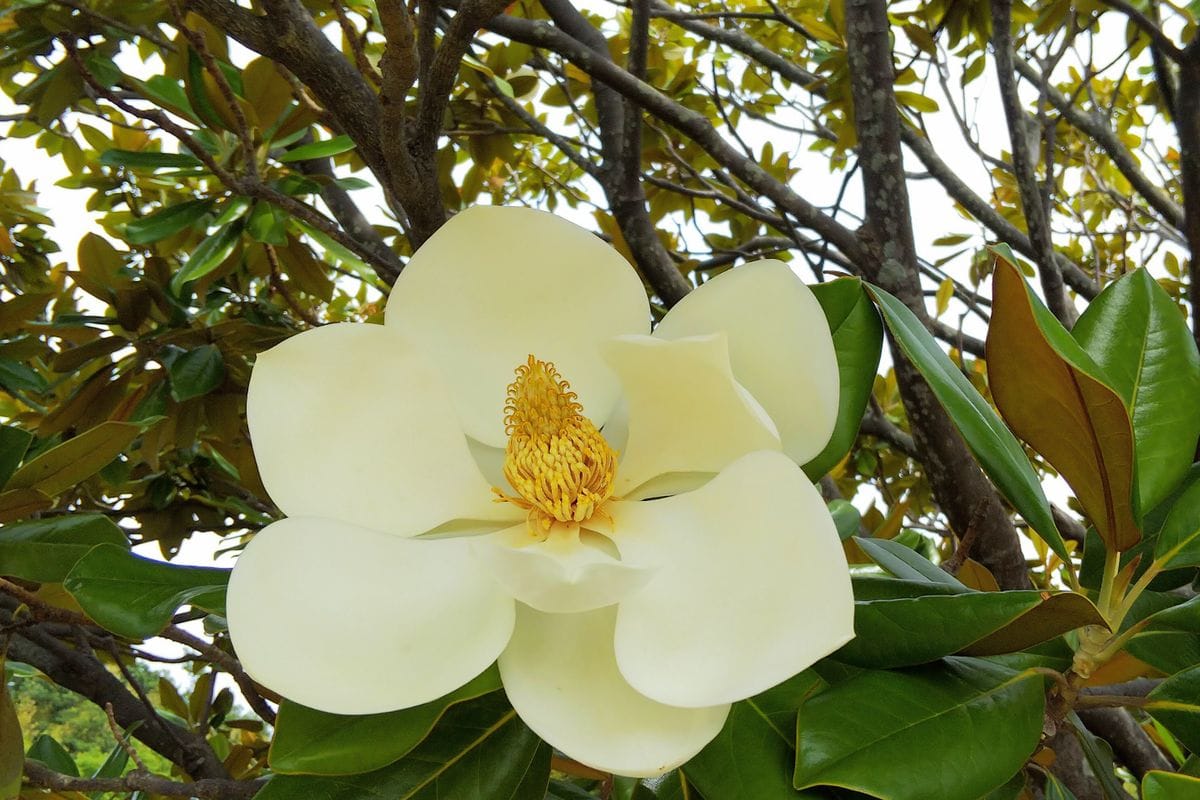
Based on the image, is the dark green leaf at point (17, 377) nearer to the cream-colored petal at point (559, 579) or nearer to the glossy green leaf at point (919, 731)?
the cream-colored petal at point (559, 579)

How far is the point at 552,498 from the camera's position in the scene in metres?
0.58

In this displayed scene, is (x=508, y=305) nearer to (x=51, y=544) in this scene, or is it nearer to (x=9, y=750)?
(x=51, y=544)

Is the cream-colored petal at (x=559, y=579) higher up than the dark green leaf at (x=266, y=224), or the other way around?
the dark green leaf at (x=266, y=224)

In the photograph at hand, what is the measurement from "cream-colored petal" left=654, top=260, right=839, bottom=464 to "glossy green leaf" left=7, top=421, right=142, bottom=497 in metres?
0.56

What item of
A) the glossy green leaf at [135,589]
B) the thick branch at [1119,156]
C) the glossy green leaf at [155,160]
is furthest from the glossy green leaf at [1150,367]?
the thick branch at [1119,156]

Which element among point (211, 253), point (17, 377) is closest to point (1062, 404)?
point (211, 253)

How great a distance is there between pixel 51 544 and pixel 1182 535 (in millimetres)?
841

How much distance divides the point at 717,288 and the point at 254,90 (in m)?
0.99

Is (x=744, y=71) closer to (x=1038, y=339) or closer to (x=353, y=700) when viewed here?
(x=1038, y=339)

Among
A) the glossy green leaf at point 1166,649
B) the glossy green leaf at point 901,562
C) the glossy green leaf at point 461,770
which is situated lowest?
the glossy green leaf at point 461,770

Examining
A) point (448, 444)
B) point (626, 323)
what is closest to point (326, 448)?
point (448, 444)

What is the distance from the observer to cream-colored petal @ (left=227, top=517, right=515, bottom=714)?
45 cm

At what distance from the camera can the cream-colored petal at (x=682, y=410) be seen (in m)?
0.51

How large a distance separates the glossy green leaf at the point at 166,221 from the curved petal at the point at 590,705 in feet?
3.20
